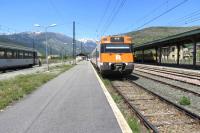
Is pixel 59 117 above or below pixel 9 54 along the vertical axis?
below

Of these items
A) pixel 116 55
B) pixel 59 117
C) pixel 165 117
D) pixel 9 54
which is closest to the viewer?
pixel 59 117

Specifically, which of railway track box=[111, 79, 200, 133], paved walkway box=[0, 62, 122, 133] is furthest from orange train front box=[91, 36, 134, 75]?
paved walkway box=[0, 62, 122, 133]

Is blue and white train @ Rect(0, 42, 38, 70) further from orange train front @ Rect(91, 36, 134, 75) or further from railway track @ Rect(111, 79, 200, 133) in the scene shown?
railway track @ Rect(111, 79, 200, 133)

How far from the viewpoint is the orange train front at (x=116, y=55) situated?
23438 mm

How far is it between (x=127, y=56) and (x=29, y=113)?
14536 millimetres

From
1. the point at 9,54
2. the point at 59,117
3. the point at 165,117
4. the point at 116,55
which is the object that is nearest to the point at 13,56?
the point at 9,54

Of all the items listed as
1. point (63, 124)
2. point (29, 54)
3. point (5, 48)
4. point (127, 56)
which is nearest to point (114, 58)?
point (127, 56)

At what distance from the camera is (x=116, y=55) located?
931 inches

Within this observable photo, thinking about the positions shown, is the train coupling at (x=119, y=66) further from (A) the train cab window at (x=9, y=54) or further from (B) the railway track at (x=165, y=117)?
(A) the train cab window at (x=9, y=54)

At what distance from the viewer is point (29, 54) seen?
186 ft

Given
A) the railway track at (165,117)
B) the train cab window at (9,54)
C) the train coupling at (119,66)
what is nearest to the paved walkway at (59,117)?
the railway track at (165,117)

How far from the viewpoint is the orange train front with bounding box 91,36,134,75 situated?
2344 cm

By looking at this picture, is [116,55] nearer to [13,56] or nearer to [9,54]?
[9,54]

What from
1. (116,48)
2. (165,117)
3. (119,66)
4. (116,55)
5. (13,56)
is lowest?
(165,117)
